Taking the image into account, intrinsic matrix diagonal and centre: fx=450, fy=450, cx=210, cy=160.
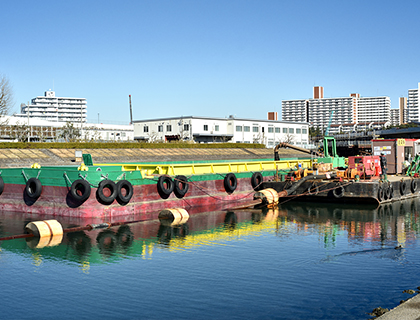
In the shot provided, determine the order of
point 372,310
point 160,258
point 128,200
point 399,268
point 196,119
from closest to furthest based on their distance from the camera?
point 372,310, point 399,268, point 160,258, point 128,200, point 196,119

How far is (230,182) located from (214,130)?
62.3 metres

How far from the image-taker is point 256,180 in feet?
109

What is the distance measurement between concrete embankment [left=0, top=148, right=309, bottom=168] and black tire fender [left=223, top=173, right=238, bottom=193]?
19.6 m

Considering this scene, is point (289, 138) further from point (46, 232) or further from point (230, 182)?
point (46, 232)

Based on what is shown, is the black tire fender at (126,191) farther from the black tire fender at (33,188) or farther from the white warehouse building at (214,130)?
the white warehouse building at (214,130)

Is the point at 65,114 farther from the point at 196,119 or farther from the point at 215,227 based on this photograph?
the point at 215,227

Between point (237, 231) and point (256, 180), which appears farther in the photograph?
point (256, 180)

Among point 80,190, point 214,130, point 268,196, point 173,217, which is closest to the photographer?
point 80,190

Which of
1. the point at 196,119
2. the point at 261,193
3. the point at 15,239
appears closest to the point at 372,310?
the point at 15,239

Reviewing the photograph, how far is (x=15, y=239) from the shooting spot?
18.5 m

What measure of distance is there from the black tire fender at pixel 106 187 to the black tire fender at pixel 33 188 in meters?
3.59

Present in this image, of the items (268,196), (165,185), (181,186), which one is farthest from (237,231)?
(268,196)

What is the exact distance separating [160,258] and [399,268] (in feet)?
26.0

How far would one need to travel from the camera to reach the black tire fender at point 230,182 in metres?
30.8
